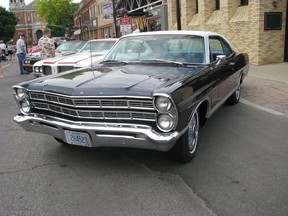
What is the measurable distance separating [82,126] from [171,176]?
1.10m

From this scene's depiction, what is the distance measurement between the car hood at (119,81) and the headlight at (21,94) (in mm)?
112

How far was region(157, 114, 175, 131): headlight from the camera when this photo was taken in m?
3.42

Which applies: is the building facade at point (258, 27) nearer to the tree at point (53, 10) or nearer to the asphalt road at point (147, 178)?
the asphalt road at point (147, 178)

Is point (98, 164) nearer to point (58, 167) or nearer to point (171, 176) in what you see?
point (58, 167)

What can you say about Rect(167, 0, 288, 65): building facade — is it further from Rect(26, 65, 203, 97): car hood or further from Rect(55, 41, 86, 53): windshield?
Rect(26, 65, 203, 97): car hood

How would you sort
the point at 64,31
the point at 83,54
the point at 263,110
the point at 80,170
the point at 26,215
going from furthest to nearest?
1. the point at 64,31
2. the point at 83,54
3. the point at 263,110
4. the point at 80,170
5. the point at 26,215

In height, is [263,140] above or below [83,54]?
below

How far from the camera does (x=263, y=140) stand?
4.86 m

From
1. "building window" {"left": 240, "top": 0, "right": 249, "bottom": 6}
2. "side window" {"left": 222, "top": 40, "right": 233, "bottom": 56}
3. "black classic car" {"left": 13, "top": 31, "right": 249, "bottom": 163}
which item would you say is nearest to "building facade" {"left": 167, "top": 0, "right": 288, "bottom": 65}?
"building window" {"left": 240, "top": 0, "right": 249, "bottom": 6}

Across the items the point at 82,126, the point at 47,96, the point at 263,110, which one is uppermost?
the point at 47,96

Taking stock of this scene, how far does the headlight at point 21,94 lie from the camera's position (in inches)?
166

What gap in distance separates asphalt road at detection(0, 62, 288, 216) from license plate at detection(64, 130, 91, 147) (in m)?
0.38

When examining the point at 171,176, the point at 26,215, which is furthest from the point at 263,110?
the point at 26,215

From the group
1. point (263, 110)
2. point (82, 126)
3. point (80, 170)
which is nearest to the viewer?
point (82, 126)
